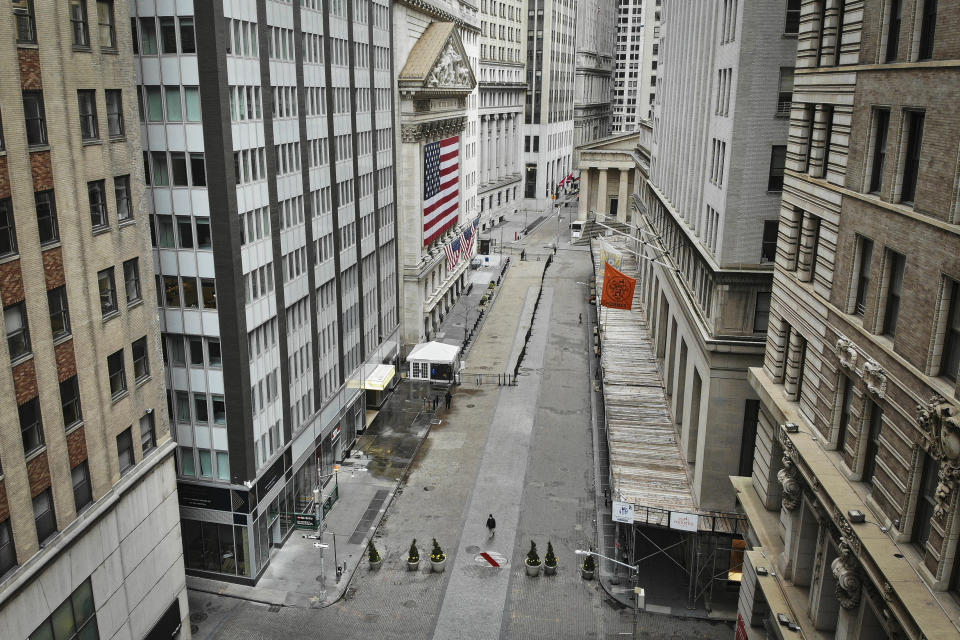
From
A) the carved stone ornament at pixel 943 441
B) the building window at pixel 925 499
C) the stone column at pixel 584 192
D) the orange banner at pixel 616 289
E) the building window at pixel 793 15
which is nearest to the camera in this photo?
the carved stone ornament at pixel 943 441

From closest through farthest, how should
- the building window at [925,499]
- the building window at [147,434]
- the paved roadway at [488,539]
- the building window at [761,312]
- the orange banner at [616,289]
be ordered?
1. the building window at [925,499]
2. the building window at [147,434]
3. the paved roadway at [488,539]
4. the building window at [761,312]
5. the orange banner at [616,289]

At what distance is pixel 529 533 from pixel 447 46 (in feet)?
166

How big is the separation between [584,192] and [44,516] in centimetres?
11797

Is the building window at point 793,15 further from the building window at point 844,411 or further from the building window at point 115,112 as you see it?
the building window at point 115,112

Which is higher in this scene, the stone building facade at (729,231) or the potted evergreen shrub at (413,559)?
the stone building facade at (729,231)

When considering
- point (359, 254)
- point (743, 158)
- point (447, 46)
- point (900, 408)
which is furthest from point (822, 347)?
point (447, 46)

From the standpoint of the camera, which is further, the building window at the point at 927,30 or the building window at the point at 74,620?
the building window at the point at 74,620

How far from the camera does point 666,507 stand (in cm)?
4153

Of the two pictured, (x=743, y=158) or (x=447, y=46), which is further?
(x=447, y=46)

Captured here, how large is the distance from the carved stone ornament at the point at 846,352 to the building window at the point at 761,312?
49.3 ft

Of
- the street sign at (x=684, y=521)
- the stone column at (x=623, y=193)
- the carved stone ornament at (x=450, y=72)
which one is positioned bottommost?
the street sign at (x=684, y=521)

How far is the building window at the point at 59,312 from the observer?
27.6 m

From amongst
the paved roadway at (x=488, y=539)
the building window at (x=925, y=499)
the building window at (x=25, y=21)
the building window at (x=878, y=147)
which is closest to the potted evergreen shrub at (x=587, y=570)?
the paved roadway at (x=488, y=539)

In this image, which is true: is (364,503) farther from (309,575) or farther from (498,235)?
(498,235)
